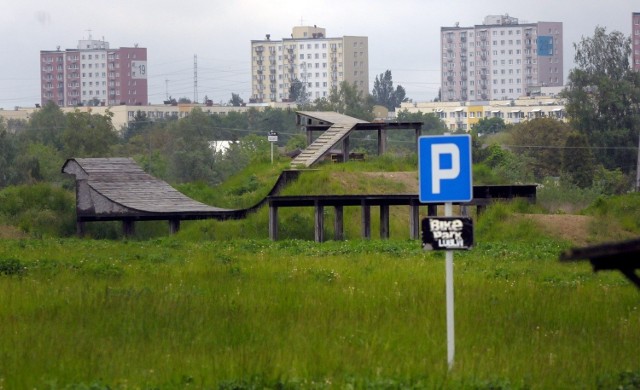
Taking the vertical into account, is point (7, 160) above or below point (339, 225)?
above

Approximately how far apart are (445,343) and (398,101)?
163 meters

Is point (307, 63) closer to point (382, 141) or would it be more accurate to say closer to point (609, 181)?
point (609, 181)

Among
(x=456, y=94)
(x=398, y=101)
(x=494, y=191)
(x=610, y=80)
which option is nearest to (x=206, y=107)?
(x=398, y=101)

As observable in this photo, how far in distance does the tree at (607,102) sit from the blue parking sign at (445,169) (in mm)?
73769

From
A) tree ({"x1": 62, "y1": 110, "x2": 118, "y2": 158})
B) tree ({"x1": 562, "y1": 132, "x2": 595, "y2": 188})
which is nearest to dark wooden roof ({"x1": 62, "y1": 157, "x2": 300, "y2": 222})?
tree ({"x1": 562, "y1": 132, "x2": 595, "y2": 188})

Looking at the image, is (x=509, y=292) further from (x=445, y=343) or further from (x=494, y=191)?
(x=494, y=191)

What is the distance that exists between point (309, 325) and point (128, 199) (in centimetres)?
2990

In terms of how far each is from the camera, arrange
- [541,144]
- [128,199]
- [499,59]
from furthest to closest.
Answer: [499,59], [541,144], [128,199]

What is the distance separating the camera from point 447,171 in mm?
11508

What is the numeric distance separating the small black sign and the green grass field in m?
1.11

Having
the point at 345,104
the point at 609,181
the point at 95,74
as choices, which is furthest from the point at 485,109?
the point at 609,181

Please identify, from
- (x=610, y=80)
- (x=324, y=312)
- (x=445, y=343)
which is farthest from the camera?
(x=610, y=80)

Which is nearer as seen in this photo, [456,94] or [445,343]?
[445,343]

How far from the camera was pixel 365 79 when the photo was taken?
184500 mm
